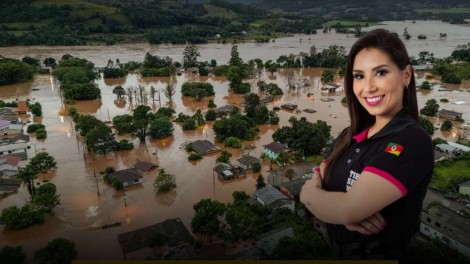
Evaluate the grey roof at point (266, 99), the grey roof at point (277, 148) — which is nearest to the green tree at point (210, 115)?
the grey roof at point (266, 99)

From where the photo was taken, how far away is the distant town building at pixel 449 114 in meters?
19.3

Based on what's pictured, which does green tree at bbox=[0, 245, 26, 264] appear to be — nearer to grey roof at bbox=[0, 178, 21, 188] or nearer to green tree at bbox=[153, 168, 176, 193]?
A: green tree at bbox=[153, 168, 176, 193]

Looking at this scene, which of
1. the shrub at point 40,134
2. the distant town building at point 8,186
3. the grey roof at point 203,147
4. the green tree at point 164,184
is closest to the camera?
the green tree at point 164,184

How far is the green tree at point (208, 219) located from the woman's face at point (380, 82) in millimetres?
8237

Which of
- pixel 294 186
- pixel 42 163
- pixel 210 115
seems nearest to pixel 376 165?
pixel 294 186

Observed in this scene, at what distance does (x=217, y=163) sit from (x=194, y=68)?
1969 centimetres

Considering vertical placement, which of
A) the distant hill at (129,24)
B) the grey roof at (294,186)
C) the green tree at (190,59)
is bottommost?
the grey roof at (294,186)

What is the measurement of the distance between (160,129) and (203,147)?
2573mm

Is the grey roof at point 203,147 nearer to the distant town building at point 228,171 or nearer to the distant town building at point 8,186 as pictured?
the distant town building at point 228,171

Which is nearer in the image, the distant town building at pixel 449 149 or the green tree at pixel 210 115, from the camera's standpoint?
the distant town building at pixel 449 149

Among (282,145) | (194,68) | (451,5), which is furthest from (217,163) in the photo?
(451,5)

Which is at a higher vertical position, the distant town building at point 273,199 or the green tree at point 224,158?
the green tree at point 224,158

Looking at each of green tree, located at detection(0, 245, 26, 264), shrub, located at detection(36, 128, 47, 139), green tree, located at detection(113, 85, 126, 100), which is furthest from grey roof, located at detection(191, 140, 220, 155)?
green tree, located at detection(113, 85, 126, 100)

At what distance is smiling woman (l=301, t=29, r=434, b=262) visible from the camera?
1.33 meters
